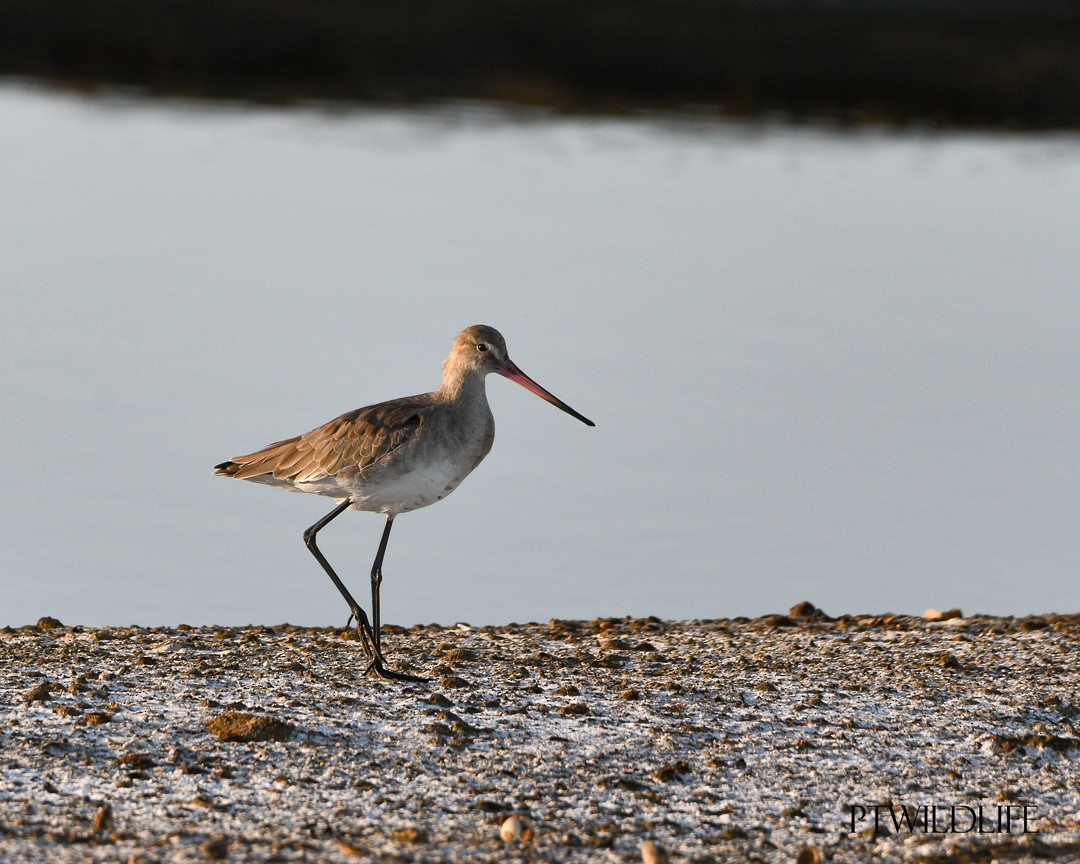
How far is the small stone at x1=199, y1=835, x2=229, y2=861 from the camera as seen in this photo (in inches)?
200

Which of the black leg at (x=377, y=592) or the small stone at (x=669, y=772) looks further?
the black leg at (x=377, y=592)

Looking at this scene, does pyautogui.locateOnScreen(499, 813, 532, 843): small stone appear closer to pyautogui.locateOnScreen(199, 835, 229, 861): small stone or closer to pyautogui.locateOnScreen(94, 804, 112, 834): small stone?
pyautogui.locateOnScreen(199, 835, 229, 861): small stone

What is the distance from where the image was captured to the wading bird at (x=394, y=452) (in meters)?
7.26

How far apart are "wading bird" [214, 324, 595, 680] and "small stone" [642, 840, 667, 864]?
188 cm

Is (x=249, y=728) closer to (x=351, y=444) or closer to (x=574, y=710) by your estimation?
(x=574, y=710)

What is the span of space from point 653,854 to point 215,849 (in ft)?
4.40

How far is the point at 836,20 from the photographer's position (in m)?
41.4

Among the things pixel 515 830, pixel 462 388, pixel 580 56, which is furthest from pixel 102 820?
pixel 580 56

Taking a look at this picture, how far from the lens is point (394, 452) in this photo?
285 inches

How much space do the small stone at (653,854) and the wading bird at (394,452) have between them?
6.15ft

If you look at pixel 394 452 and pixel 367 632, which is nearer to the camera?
pixel 394 452

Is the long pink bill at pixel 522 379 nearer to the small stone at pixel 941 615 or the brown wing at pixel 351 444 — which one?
the brown wing at pixel 351 444

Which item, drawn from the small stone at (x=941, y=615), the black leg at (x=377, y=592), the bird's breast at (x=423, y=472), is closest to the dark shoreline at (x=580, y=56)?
the small stone at (x=941, y=615)

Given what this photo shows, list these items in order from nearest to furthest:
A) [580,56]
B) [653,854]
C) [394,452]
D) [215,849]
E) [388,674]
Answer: [215,849] < [653,854] < [388,674] < [394,452] < [580,56]
